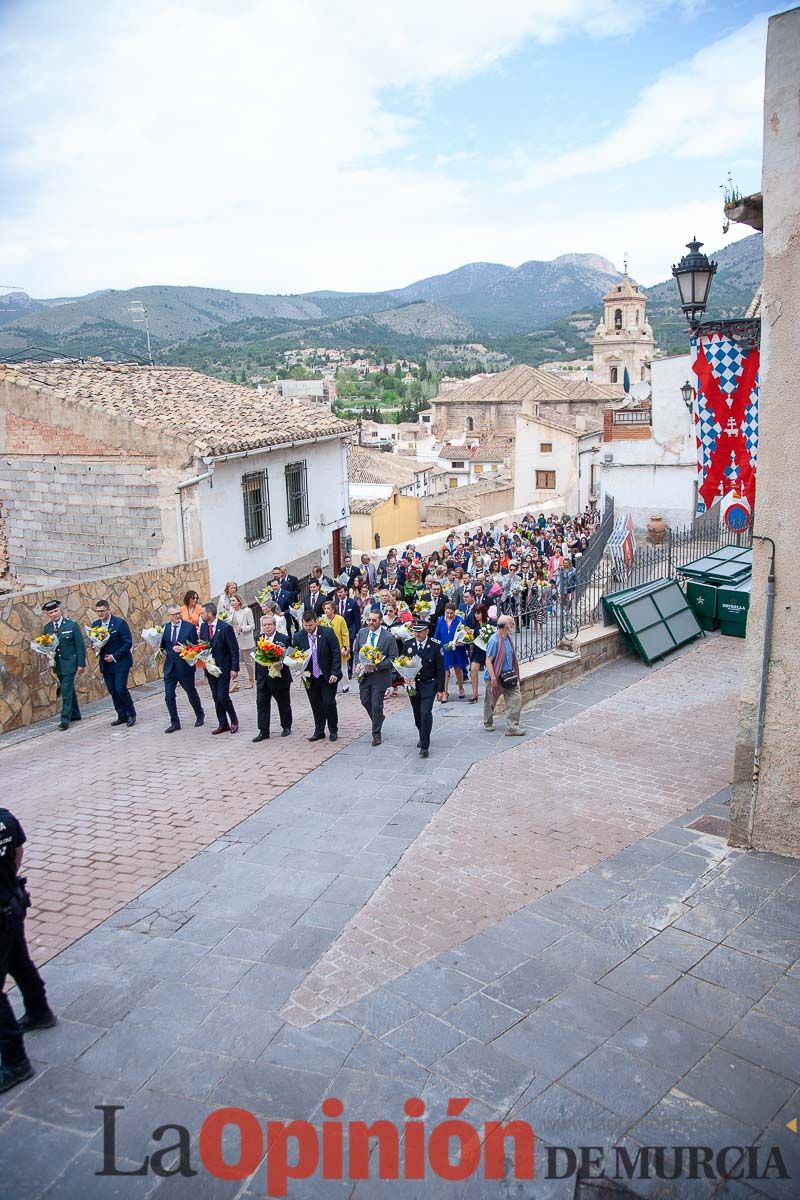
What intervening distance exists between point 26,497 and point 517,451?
31.8 m

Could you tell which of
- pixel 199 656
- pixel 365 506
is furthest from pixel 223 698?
pixel 365 506

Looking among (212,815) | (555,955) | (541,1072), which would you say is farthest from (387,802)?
(541,1072)

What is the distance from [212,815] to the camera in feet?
25.5

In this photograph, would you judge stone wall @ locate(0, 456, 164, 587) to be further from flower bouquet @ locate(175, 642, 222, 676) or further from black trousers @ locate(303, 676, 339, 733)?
black trousers @ locate(303, 676, 339, 733)

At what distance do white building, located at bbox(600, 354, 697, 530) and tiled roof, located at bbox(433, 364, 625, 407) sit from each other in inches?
1654

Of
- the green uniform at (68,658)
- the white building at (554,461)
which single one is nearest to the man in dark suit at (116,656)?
the green uniform at (68,658)

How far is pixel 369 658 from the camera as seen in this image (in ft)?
31.2

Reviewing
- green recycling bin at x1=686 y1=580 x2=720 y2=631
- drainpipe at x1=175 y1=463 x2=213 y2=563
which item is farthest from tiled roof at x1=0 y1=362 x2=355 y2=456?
green recycling bin at x1=686 y1=580 x2=720 y2=631

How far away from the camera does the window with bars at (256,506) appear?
17.2 meters

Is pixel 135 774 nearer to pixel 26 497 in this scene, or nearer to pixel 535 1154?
pixel 535 1154

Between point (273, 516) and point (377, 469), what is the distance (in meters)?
31.1

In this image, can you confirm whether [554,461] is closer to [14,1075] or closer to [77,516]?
[77,516]

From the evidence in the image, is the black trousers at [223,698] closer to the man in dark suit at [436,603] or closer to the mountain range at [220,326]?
the man in dark suit at [436,603]

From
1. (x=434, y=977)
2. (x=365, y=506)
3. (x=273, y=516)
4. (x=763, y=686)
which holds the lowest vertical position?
(x=365, y=506)
